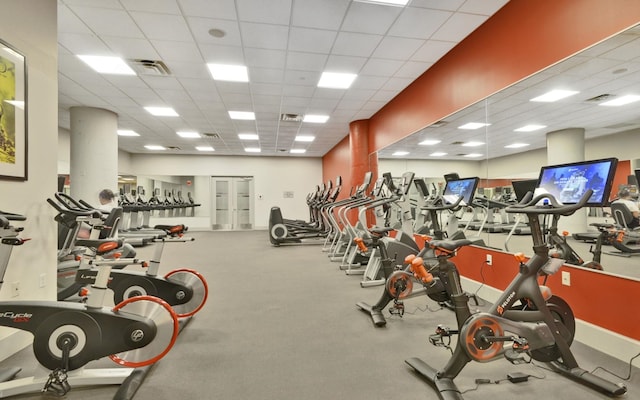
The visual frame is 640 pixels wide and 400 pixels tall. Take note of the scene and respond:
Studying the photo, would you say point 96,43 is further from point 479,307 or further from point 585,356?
point 585,356

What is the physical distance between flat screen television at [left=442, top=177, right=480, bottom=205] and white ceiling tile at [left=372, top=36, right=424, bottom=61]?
2.00 m

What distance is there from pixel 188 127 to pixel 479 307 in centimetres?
843

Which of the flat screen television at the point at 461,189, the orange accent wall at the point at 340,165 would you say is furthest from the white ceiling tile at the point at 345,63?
the orange accent wall at the point at 340,165

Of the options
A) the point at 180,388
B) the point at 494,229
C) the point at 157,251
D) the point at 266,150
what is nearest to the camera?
the point at 180,388

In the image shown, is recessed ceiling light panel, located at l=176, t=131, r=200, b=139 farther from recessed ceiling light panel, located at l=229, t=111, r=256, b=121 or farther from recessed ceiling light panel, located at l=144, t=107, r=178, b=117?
recessed ceiling light panel, located at l=229, t=111, r=256, b=121

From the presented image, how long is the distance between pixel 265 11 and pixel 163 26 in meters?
1.36

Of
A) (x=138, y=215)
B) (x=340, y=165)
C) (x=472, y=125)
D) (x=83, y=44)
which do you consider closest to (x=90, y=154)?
(x=83, y=44)

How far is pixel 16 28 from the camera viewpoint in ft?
8.18

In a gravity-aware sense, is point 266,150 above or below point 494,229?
above

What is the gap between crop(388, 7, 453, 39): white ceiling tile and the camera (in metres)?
3.56

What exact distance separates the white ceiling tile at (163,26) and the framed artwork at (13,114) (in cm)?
155

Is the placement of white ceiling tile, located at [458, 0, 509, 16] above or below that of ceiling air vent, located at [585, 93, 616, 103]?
above

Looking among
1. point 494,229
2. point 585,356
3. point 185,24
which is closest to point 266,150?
point 185,24

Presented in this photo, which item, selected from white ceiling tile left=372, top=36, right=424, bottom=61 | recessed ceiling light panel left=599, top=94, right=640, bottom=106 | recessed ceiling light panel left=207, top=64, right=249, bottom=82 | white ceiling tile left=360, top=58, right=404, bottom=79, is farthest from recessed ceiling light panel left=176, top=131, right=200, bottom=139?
recessed ceiling light panel left=599, top=94, right=640, bottom=106
